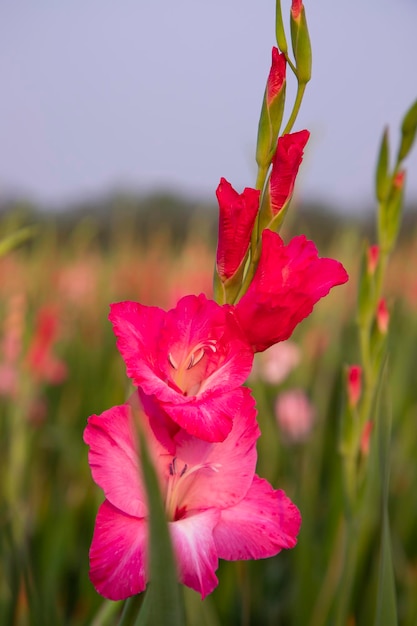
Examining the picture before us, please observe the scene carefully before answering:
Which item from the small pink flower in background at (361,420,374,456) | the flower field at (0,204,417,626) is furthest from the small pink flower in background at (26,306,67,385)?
the small pink flower in background at (361,420,374,456)

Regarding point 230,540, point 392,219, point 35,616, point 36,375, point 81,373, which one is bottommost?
point 81,373

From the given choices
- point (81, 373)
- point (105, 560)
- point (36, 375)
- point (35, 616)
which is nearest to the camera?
point (105, 560)

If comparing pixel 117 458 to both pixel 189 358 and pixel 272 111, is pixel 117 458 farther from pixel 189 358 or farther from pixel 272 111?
pixel 272 111

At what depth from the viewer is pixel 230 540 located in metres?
0.30

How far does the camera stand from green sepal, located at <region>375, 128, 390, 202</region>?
51cm

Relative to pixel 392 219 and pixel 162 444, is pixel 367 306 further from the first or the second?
pixel 162 444

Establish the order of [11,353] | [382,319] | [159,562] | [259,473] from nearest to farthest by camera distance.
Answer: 1. [159,562]
2. [382,319]
3. [259,473]
4. [11,353]

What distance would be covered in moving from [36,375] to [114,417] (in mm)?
930

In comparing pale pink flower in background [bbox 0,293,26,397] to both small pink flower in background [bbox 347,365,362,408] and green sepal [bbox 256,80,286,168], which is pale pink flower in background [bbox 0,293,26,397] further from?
green sepal [bbox 256,80,286,168]

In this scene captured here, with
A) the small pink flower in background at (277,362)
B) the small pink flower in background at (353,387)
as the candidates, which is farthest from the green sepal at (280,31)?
the small pink flower in background at (277,362)

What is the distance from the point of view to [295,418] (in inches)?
53.1

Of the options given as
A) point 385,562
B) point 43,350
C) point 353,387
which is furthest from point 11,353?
point 385,562

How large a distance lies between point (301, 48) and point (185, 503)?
0.74ft

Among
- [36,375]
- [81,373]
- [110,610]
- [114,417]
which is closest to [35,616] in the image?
[110,610]
